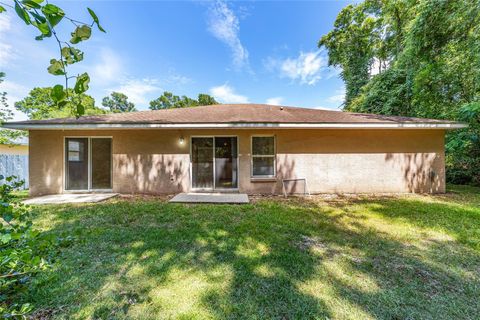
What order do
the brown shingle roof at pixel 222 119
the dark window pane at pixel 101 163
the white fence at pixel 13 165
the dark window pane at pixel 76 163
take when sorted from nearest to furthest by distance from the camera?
the brown shingle roof at pixel 222 119 < the dark window pane at pixel 76 163 < the dark window pane at pixel 101 163 < the white fence at pixel 13 165

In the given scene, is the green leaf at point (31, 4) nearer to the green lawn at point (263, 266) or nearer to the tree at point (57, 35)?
the tree at point (57, 35)

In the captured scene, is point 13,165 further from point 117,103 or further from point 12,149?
point 117,103

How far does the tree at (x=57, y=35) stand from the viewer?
0.74 meters

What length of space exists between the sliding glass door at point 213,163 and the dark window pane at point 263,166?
73 centimetres

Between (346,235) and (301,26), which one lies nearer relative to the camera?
(346,235)

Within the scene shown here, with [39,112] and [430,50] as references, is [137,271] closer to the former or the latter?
[430,50]

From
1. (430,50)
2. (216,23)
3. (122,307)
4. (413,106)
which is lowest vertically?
(122,307)

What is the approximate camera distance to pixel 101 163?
7.52 metres

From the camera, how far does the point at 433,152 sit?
7496 mm

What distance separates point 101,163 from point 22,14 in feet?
26.5

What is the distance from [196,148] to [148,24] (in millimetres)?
6493

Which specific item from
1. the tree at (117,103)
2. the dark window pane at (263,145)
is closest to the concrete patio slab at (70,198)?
the dark window pane at (263,145)

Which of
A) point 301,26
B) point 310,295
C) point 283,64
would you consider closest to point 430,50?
point 301,26

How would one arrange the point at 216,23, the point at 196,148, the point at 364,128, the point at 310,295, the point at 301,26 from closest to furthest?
1. the point at 310,295
2. the point at 364,128
3. the point at 196,148
4. the point at 216,23
5. the point at 301,26
